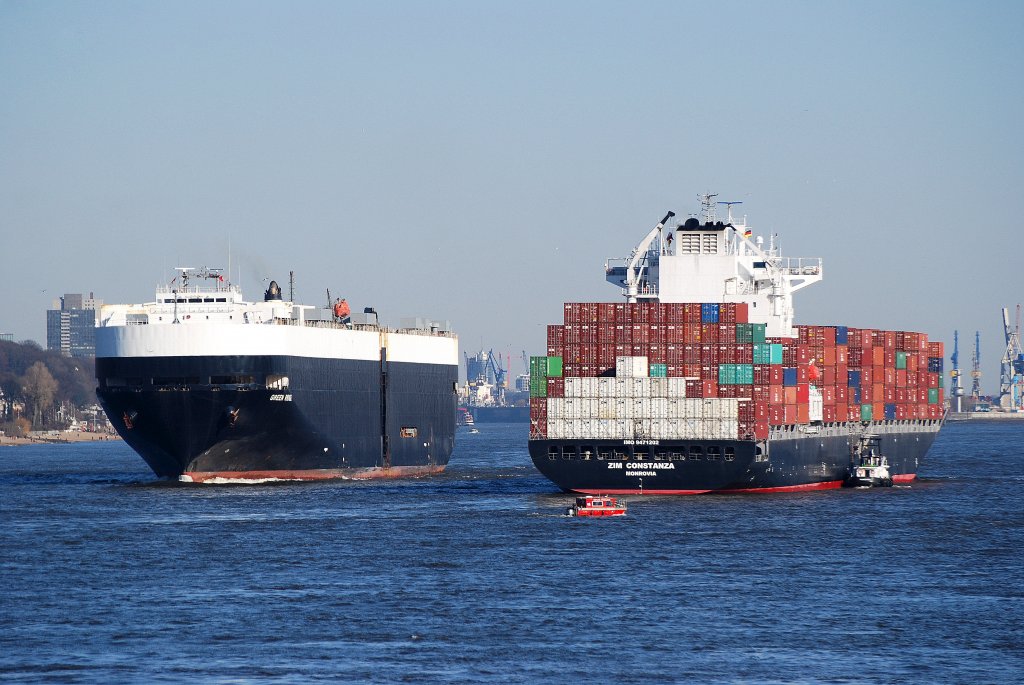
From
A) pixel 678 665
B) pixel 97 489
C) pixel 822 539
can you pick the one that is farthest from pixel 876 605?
pixel 97 489

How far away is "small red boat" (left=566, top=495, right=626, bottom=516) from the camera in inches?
2896

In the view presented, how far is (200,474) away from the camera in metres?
91.4

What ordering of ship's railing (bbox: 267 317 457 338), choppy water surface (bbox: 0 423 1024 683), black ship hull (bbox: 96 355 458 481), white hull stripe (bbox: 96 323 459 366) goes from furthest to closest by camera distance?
ship's railing (bbox: 267 317 457 338) → white hull stripe (bbox: 96 323 459 366) → black ship hull (bbox: 96 355 458 481) → choppy water surface (bbox: 0 423 1024 683)

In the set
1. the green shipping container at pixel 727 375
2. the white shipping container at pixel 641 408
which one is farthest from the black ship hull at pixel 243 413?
the green shipping container at pixel 727 375

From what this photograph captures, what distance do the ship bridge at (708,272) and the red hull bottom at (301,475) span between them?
20.6 metres

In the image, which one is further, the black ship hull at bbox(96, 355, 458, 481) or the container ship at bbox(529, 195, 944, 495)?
the black ship hull at bbox(96, 355, 458, 481)

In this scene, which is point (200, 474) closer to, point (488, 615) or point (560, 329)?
point (560, 329)

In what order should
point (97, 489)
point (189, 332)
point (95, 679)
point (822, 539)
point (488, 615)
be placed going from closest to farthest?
point (95, 679) < point (488, 615) < point (822, 539) < point (189, 332) < point (97, 489)

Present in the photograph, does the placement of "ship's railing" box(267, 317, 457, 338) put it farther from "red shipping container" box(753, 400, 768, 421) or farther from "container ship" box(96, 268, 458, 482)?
"red shipping container" box(753, 400, 768, 421)

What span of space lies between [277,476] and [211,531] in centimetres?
2715

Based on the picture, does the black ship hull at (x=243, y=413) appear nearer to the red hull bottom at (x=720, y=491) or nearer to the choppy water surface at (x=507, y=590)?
the choppy water surface at (x=507, y=590)

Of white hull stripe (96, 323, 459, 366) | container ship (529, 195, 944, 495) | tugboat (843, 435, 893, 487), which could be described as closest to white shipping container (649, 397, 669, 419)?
container ship (529, 195, 944, 495)

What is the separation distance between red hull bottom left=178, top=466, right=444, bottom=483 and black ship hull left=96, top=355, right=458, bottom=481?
8 centimetres

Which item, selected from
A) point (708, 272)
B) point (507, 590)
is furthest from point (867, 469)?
point (507, 590)
